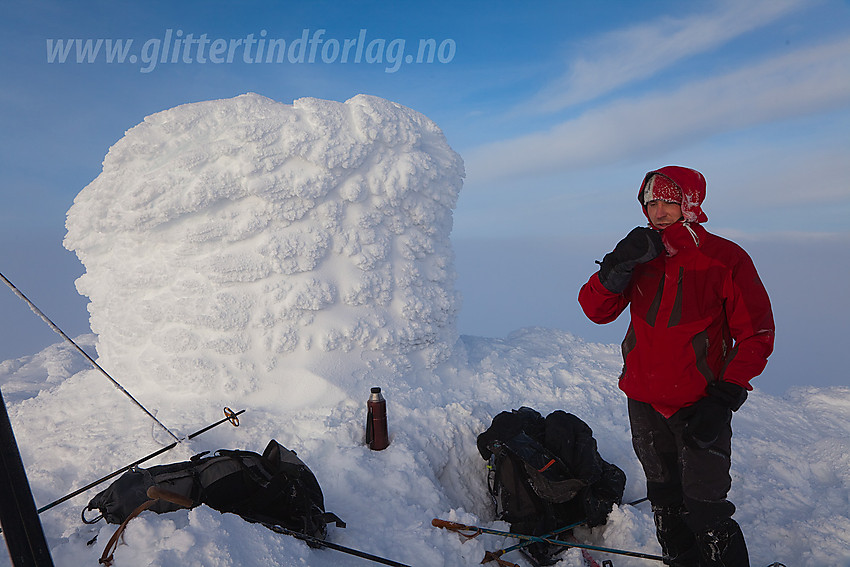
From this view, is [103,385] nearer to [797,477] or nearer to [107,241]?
[107,241]

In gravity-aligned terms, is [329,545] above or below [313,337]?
below

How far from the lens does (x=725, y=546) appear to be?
2289mm

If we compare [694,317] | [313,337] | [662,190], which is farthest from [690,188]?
[313,337]

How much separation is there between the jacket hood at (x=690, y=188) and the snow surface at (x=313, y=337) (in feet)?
6.94

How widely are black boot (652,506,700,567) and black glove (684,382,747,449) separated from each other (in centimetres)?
53

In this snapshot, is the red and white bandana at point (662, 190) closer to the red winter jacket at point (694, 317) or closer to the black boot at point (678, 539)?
the red winter jacket at point (694, 317)

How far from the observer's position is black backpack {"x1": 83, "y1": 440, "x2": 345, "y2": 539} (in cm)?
255

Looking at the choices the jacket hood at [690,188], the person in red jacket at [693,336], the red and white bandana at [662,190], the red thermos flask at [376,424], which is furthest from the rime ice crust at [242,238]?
the jacket hood at [690,188]

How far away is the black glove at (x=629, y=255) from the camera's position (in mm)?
2219

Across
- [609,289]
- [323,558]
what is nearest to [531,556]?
[323,558]

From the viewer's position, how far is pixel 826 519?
11.1ft

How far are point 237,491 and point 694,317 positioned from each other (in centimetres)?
252

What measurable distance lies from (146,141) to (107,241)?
3.51 ft

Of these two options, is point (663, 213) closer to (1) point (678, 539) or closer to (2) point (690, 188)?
(2) point (690, 188)
